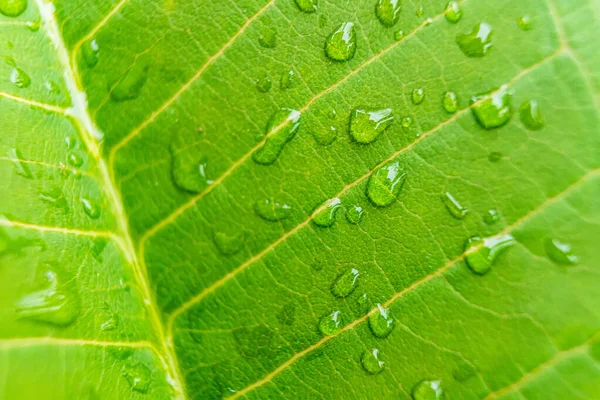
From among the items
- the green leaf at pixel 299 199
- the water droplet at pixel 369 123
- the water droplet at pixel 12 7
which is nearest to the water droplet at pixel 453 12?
the green leaf at pixel 299 199

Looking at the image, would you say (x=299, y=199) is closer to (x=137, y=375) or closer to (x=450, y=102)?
(x=450, y=102)

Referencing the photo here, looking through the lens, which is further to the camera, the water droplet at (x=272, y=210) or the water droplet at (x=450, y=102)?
the water droplet at (x=272, y=210)

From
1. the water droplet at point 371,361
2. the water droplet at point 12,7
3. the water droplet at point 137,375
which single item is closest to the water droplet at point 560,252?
the water droplet at point 371,361

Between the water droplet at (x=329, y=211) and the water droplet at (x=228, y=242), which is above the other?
the water droplet at (x=228, y=242)

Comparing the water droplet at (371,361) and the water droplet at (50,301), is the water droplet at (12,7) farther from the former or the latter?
the water droplet at (371,361)

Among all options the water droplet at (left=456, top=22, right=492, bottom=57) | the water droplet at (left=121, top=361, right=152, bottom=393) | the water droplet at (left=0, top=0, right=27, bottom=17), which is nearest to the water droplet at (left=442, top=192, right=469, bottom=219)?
the water droplet at (left=456, top=22, right=492, bottom=57)

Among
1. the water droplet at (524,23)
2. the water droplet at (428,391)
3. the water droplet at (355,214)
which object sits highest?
the water droplet at (524,23)

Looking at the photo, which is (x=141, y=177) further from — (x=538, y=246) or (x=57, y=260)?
(x=538, y=246)

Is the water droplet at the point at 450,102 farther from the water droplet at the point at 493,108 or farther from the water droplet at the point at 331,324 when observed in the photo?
the water droplet at the point at 331,324
